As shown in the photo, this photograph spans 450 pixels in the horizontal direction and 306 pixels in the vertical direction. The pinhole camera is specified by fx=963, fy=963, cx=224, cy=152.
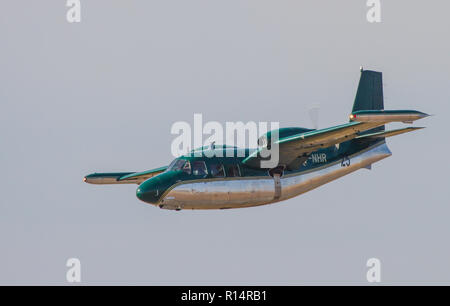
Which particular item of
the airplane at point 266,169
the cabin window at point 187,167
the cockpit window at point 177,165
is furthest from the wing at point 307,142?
the cockpit window at point 177,165

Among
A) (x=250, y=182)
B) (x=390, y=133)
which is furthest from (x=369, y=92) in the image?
(x=250, y=182)

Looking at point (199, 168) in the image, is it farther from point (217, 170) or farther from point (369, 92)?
point (369, 92)

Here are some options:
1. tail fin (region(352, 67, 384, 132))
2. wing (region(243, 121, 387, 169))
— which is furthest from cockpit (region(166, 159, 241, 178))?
tail fin (region(352, 67, 384, 132))

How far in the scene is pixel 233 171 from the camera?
43.8m

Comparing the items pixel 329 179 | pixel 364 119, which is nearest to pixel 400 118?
pixel 364 119

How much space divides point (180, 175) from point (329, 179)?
7.70 m

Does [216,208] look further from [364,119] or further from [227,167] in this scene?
[364,119]

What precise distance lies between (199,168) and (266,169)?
328 centimetres

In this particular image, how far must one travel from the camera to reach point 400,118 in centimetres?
3872

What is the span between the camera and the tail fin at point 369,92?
47.7m

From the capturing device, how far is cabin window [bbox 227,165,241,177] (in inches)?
1722

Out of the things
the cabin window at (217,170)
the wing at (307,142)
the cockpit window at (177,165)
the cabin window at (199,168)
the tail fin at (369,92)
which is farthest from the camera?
the tail fin at (369,92)

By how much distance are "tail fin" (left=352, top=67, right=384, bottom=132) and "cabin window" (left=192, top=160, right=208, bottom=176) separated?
29.4ft

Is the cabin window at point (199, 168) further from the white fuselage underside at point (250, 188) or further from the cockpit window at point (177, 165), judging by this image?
the cockpit window at point (177, 165)
